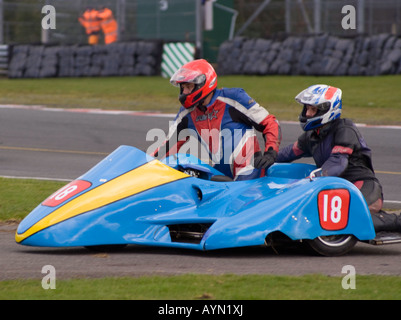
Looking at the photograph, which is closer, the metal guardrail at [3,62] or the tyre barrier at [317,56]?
the tyre barrier at [317,56]

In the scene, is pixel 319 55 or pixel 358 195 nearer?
pixel 358 195

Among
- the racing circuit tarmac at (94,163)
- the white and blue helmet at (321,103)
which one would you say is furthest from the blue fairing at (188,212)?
the white and blue helmet at (321,103)

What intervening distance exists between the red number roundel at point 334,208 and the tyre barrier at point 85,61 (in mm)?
18597

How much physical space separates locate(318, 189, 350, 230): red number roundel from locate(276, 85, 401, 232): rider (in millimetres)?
314

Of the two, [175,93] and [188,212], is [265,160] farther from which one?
[175,93]

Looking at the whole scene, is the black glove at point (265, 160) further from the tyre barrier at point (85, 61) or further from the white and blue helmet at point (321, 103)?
the tyre barrier at point (85, 61)

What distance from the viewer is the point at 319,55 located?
833 inches

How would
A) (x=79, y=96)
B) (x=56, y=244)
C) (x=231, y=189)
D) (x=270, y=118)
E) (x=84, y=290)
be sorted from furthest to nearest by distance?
(x=79, y=96)
(x=270, y=118)
(x=231, y=189)
(x=56, y=244)
(x=84, y=290)

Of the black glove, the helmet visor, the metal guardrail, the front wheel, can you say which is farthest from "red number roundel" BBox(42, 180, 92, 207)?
the metal guardrail

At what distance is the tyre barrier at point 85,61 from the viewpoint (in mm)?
24469

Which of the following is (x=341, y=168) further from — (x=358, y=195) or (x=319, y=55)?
(x=319, y=55)

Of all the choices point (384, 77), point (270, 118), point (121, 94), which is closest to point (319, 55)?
point (384, 77)

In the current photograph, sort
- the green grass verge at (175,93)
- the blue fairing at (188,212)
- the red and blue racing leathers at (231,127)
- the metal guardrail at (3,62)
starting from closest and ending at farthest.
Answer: the blue fairing at (188,212)
the red and blue racing leathers at (231,127)
the green grass verge at (175,93)
the metal guardrail at (3,62)

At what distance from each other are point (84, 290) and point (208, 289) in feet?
2.51
